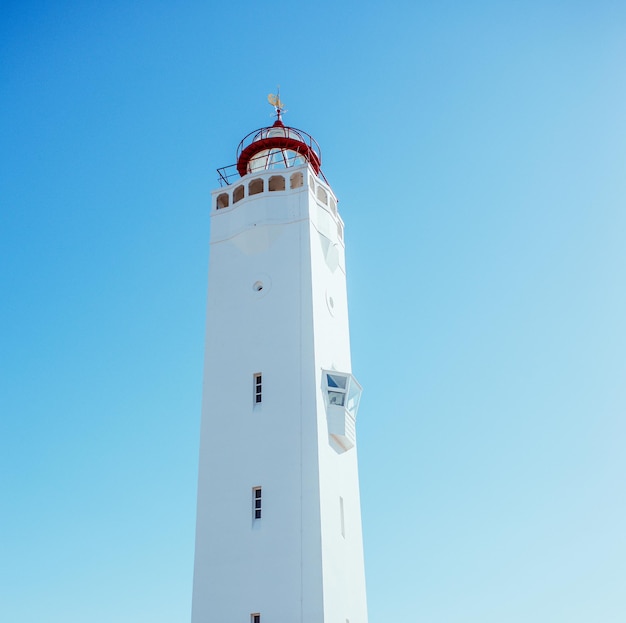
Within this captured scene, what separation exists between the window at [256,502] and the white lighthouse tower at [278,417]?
36 mm

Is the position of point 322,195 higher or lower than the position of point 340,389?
higher

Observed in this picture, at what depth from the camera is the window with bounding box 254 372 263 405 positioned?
26.8m

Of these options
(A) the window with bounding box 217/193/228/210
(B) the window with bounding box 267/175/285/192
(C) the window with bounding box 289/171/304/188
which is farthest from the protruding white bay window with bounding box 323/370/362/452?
(A) the window with bounding box 217/193/228/210

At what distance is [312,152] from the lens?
112ft

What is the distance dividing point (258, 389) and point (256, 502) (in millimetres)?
4016

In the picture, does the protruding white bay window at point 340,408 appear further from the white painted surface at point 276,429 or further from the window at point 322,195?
the window at point 322,195

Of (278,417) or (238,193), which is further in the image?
(238,193)

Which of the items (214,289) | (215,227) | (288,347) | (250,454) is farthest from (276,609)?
(215,227)

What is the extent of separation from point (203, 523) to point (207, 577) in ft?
5.67

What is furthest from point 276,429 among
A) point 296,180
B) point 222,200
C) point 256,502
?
point 222,200

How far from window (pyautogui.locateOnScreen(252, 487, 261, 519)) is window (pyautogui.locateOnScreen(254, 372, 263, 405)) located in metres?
3.09

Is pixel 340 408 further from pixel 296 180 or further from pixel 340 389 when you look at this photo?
pixel 296 180

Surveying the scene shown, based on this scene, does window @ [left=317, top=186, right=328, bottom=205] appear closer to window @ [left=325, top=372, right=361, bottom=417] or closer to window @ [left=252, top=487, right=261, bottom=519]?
window @ [left=325, top=372, right=361, bottom=417]

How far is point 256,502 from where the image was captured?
2498cm
